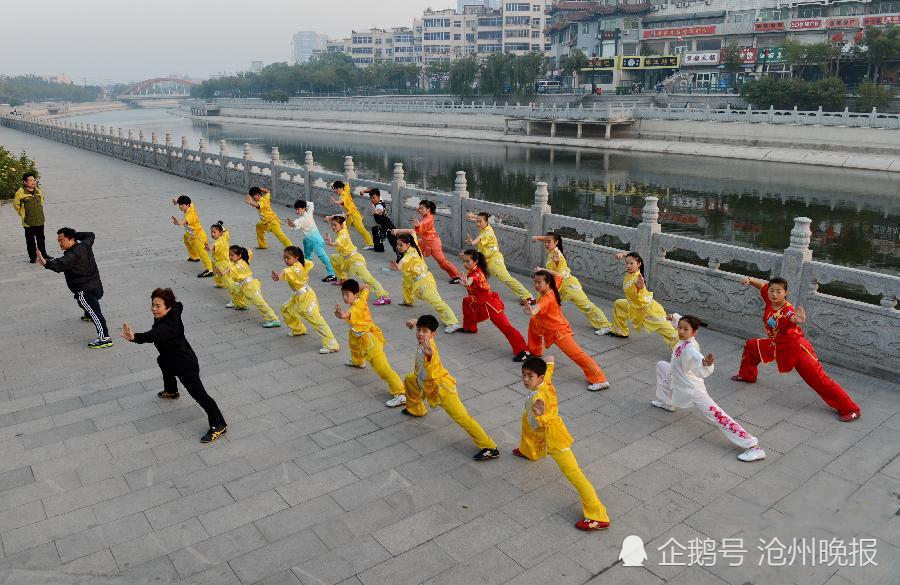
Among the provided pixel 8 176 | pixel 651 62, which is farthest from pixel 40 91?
pixel 8 176

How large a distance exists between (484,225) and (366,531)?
5.85 m

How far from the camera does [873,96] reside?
129 feet

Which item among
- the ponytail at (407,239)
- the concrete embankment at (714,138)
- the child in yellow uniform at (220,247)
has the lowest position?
the child in yellow uniform at (220,247)

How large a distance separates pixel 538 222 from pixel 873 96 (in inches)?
1492

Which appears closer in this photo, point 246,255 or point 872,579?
point 872,579

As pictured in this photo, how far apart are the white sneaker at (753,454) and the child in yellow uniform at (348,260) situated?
5674 millimetres

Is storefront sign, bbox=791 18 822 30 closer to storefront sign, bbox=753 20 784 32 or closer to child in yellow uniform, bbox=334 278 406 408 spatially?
storefront sign, bbox=753 20 784 32

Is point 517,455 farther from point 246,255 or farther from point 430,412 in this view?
point 246,255

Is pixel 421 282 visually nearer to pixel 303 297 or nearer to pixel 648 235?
pixel 303 297

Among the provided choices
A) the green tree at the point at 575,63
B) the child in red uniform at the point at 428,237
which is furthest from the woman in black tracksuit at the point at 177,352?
the green tree at the point at 575,63

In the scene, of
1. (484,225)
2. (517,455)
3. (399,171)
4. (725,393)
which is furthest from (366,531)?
(399,171)

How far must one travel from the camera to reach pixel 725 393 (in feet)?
23.0

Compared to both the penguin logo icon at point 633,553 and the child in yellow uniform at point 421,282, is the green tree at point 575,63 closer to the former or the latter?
the child in yellow uniform at point 421,282

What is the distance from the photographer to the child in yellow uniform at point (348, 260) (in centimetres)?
977
